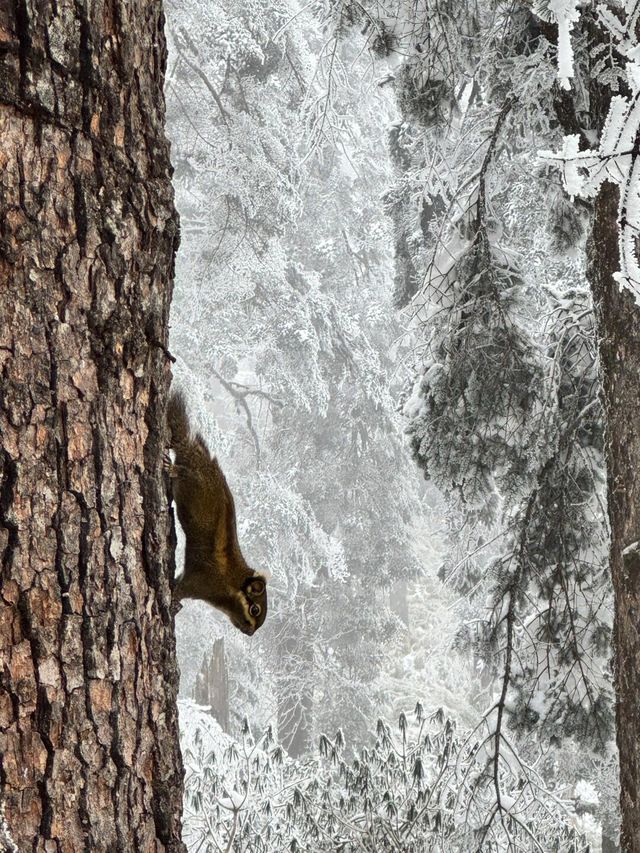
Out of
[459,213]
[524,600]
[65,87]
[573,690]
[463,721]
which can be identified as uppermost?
[459,213]

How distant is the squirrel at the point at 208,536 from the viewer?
207 centimetres

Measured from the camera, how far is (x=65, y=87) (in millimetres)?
1188

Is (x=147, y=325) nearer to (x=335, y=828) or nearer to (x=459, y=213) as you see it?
(x=459, y=213)

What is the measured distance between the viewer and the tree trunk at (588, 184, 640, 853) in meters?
2.94

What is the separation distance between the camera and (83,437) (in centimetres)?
121

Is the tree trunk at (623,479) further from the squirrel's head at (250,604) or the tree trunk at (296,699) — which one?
the tree trunk at (296,699)

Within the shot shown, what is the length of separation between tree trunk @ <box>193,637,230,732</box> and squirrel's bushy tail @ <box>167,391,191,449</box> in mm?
14414

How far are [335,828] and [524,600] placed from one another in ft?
4.14

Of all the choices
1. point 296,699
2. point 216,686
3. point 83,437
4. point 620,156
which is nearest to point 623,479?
point 620,156

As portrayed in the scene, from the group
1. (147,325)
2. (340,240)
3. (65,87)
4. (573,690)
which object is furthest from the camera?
(340,240)

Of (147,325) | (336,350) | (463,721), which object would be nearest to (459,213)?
(147,325)

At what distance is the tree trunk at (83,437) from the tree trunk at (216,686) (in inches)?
594

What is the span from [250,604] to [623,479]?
1358mm

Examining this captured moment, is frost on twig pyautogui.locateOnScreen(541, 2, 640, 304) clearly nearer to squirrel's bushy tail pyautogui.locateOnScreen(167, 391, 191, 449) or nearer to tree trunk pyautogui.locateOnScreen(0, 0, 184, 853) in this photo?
tree trunk pyautogui.locateOnScreen(0, 0, 184, 853)
